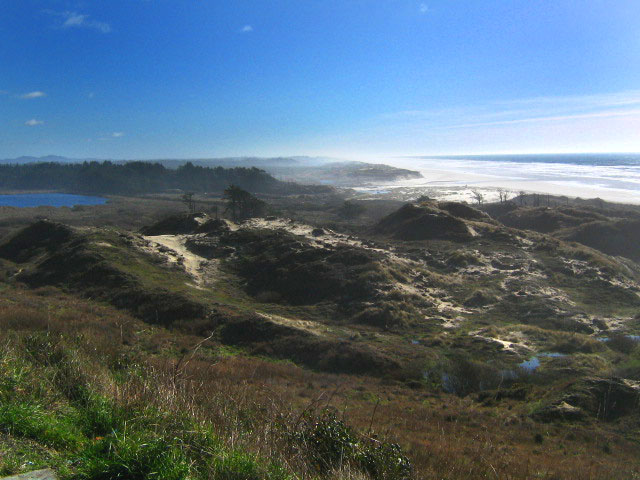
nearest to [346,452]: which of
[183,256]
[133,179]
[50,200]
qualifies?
[183,256]

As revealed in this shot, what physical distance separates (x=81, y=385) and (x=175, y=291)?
21.8 metres

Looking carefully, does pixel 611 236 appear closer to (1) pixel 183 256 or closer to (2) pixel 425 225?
(2) pixel 425 225

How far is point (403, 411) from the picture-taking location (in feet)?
45.6

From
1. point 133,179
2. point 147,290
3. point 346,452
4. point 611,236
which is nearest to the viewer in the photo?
point 346,452

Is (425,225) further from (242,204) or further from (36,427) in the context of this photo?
(36,427)

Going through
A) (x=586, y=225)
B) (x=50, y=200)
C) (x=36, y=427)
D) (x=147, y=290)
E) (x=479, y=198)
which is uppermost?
(x=50, y=200)

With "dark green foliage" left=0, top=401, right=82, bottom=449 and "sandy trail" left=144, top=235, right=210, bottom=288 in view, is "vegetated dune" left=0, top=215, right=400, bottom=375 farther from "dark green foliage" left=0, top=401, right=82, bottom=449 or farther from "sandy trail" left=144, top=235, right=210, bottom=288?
"dark green foliage" left=0, top=401, right=82, bottom=449

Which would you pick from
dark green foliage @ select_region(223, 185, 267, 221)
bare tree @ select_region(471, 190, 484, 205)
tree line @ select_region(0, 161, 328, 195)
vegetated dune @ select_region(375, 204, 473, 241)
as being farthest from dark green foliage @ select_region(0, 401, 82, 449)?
tree line @ select_region(0, 161, 328, 195)

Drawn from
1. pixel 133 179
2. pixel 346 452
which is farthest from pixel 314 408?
pixel 133 179

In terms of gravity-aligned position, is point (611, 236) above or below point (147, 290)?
below

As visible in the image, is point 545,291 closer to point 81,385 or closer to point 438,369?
point 438,369

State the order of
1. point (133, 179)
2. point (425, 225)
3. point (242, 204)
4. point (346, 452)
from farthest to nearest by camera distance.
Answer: point (133, 179)
point (242, 204)
point (425, 225)
point (346, 452)

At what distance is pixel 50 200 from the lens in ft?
427

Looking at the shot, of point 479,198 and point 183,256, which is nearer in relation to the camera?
point 183,256
